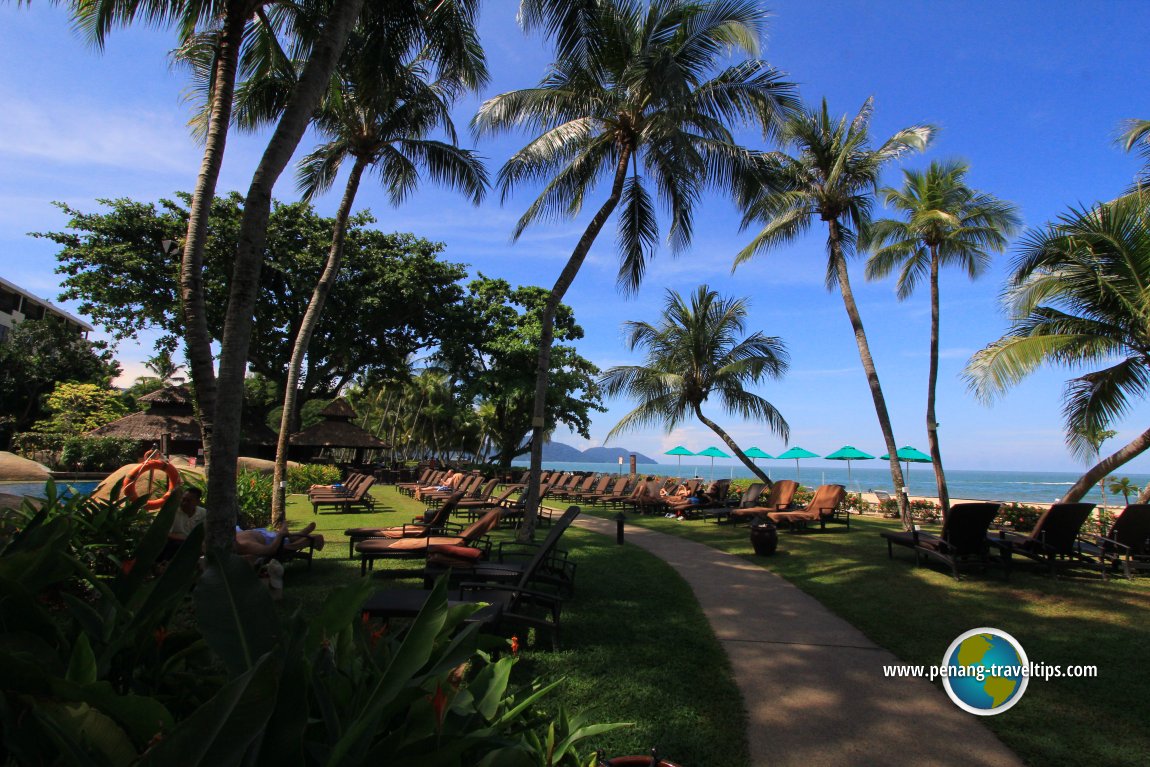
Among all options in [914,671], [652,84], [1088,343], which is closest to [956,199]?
[1088,343]

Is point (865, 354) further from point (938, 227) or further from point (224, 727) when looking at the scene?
point (224, 727)

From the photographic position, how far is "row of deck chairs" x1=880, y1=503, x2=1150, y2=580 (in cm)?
745

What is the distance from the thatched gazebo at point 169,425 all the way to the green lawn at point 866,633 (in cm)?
1913

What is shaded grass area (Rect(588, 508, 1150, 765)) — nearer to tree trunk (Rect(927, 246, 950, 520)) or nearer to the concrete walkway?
the concrete walkway

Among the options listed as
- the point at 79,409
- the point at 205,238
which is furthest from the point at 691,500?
the point at 79,409

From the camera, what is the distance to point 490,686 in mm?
1622

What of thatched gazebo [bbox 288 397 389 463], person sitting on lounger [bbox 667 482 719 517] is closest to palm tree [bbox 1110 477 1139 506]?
person sitting on lounger [bbox 667 482 719 517]

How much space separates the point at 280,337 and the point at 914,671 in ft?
85.8

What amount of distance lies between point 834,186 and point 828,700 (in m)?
12.2

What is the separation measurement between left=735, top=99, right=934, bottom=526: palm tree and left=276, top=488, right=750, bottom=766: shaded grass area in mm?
8133

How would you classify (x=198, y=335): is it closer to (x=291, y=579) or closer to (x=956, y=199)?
(x=291, y=579)

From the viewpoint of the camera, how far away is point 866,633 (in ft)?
17.2

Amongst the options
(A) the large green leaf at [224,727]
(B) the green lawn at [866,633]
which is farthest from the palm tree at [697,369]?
(A) the large green leaf at [224,727]

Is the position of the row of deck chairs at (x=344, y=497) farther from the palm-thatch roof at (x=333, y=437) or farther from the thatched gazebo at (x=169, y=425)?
the thatched gazebo at (x=169, y=425)
